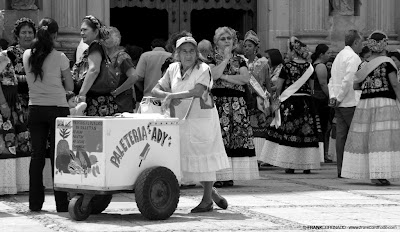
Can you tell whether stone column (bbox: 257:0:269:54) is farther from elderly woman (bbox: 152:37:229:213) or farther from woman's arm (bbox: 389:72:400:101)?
elderly woman (bbox: 152:37:229:213)

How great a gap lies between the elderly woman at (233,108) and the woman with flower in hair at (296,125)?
1855 millimetres

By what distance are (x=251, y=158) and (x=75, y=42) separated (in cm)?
480

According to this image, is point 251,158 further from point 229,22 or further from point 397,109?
point 229,22

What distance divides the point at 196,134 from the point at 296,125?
196 inches

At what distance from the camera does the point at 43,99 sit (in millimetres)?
11016

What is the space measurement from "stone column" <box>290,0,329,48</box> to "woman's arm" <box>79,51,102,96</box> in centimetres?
793

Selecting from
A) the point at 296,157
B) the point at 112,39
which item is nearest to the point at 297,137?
the point at 296,157

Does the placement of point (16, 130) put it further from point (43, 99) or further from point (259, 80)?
point (259, 80)

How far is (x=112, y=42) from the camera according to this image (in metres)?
13.0

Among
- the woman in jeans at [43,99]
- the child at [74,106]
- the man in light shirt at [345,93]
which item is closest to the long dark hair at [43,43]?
the woman in jeans at [43,99]

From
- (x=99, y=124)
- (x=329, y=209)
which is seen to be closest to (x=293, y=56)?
(x=329, y=209)

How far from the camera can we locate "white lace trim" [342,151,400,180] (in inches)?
559

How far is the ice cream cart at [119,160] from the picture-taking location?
10.2 m

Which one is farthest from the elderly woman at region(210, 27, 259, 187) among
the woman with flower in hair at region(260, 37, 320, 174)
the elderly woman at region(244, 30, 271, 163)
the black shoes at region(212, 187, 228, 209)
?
the black shoes at region(212, 187, 228, 209)
